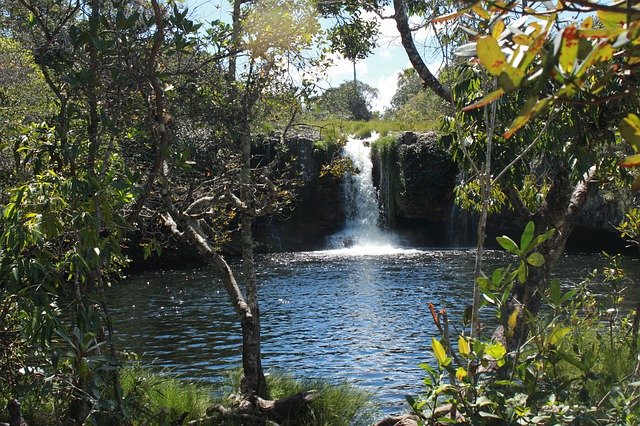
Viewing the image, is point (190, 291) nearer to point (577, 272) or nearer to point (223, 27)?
point (577, 272)

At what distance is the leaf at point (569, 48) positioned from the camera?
127 centimetres

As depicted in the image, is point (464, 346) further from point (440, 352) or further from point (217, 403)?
point (217, 403)

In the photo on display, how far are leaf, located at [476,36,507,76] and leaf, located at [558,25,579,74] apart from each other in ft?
0.35

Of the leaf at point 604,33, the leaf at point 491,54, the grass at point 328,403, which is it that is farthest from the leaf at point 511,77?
the grass at point 328,403

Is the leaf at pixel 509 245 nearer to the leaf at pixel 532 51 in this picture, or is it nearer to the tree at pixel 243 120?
the leaf at pixel 532 51

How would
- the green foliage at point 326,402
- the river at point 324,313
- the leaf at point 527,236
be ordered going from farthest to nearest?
the river at point 324,313 → the green foliage at point 326,402 → the leaf at point 527,236

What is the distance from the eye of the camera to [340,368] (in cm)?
1049

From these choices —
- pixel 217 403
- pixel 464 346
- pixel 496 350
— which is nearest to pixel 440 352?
pixel 464 346

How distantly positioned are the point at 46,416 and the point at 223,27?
348 centimetres

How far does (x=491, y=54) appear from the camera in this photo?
129cm

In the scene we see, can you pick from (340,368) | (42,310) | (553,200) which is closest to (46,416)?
(42,310)

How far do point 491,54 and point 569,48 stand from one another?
0.14m

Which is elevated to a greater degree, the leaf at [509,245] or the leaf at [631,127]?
the leaf at [631,127]

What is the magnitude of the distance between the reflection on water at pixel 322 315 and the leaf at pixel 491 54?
7353 mm
